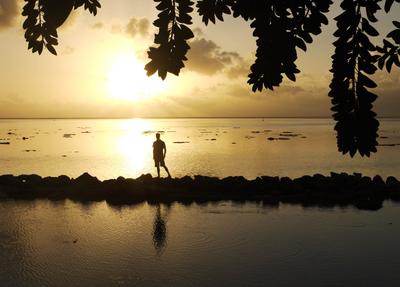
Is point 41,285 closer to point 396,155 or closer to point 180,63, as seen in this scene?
point 180,63

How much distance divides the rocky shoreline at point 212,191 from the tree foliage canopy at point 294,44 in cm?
1458

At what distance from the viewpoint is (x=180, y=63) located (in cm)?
225

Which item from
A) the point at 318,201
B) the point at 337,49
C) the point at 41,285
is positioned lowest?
the point at 41,285

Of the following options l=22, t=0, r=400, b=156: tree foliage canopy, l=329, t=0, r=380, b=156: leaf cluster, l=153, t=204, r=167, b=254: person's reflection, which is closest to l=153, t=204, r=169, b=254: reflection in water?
l=153, t=204, r=167, b=254: person's reflection

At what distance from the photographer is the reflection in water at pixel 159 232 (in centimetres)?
1107

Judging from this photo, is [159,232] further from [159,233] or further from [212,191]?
[212,191]

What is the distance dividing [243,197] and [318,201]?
110 inches

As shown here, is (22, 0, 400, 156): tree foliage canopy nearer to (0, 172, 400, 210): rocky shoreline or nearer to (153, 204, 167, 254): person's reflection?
(153, 204, 167, 254): person's reflection

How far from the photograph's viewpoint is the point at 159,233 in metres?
12.5

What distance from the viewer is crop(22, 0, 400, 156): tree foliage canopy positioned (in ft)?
5.83

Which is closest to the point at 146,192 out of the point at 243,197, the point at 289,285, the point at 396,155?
the point at 243,197

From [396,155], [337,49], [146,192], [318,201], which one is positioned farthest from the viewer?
[396,155]

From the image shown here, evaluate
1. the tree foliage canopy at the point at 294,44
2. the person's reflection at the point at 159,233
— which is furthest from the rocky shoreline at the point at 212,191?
the tree foliage canopy at the point at 294,44

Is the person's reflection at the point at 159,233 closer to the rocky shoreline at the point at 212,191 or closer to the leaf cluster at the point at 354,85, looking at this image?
the rocky shoreline at the point at 212,191
